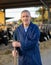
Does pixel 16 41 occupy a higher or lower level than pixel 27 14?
lower

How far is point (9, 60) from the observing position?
36.4 feet

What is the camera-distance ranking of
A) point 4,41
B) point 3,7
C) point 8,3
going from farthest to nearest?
point 3,7 → point 8,3 → point 4,41

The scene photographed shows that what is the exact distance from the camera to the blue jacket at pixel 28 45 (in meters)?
4.38

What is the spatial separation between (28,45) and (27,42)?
48 millimetres

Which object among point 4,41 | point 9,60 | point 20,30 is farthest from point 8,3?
point 20,30

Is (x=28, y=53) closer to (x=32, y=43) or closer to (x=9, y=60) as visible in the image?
(x=32, y=43)

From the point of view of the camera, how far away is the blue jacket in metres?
4.38

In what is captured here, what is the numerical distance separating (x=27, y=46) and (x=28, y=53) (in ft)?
0.43

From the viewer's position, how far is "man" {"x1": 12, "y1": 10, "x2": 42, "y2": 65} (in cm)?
438

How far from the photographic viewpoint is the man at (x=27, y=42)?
4383 mm

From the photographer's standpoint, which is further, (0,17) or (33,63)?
(0,17)

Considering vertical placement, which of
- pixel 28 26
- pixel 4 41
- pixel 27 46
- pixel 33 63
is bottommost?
pixel 4 41

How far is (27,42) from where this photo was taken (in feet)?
14.3

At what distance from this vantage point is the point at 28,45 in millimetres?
4371
